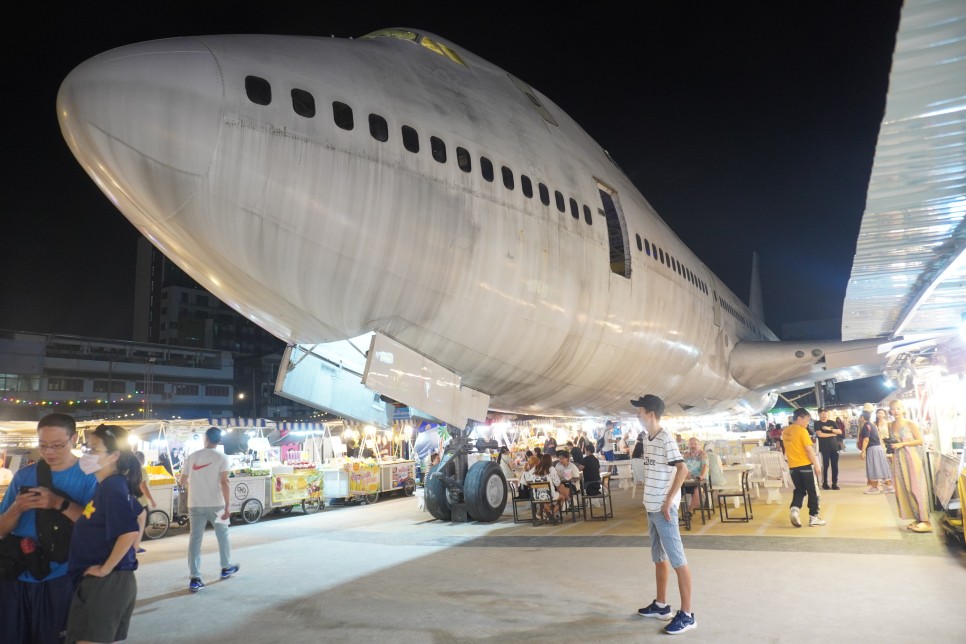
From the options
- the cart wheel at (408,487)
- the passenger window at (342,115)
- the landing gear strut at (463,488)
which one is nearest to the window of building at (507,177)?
the passenger window at (342,115)

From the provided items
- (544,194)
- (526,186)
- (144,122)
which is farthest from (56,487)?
(544,194)

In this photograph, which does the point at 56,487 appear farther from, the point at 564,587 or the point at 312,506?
the point at 312,506

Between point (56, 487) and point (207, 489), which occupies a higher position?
point (56, 487)

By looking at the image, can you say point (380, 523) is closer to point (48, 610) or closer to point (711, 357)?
point (711, 357)

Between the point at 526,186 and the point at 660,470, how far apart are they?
325cm

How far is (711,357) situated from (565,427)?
27011 mm

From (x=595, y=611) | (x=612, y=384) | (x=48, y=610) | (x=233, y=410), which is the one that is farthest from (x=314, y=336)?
(x=233, y=410)

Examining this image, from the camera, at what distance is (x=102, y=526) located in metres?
3.74

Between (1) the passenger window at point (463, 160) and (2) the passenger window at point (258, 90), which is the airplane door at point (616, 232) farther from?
(2) the passenger window at point (258, 90)

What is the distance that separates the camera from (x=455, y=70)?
7.44 metres

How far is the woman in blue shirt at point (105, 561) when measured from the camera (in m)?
3.62

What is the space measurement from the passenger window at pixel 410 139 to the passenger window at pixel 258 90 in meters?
1.22

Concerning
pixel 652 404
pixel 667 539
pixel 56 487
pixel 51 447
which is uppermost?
pixel 652 404

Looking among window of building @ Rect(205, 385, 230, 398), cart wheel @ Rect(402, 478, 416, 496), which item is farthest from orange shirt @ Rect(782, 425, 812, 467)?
window of building @ Rect(205, 385, 230, 398)
